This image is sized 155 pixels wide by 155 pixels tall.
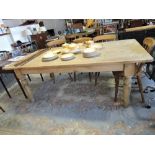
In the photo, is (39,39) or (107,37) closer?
(107,37)

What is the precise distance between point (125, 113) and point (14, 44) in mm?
4426

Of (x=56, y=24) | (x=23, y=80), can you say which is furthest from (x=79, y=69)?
(x=56, y=24)

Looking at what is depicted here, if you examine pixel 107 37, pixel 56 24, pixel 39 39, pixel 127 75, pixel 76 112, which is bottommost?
pixel 76 112

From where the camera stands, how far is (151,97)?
204 centimetres

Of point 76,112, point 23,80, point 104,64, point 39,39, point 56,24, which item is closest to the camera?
point 104,64

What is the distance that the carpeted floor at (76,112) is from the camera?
5.66 ft

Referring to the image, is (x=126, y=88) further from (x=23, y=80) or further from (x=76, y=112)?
(x=23, y=80)

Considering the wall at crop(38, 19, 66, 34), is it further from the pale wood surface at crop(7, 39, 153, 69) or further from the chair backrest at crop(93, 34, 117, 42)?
the pale wood surface at crop(7, 39, 153, 69)

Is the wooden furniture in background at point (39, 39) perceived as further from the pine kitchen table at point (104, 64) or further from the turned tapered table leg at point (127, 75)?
the turned tapered table leg at point (127, 75)

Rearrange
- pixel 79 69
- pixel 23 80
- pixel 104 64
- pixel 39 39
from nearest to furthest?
pixel 104 64 < pixel 79 69 < pixel 23 80 < pixel 39 39

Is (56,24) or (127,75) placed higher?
(127,75)

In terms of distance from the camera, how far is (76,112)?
6.70ft
